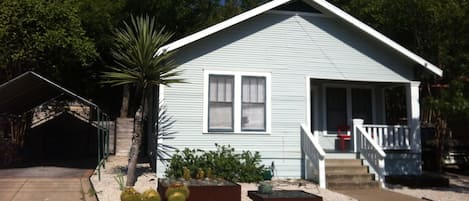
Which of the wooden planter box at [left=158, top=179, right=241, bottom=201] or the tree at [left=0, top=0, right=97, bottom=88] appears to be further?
the tree at [left=0, top=0, right=97, bottom=88]

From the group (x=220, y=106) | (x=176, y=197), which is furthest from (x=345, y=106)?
(x=176, y=197)

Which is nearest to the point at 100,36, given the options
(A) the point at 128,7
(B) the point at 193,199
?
(A) the point at 128,7

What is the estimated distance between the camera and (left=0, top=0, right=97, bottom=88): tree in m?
15.3

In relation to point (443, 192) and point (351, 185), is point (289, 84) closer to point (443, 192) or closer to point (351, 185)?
point (351, 185)

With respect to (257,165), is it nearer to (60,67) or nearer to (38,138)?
(60,67)

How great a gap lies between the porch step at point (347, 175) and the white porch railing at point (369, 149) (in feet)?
0.77

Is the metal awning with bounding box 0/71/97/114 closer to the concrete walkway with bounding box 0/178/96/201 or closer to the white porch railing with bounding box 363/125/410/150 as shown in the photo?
the concrete walkway with bounding box 0/178/96/201

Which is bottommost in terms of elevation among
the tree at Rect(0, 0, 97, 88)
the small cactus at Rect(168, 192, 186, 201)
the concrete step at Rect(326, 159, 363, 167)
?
the small cactus at Rect(168, 192, 186, 201)

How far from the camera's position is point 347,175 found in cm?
1276

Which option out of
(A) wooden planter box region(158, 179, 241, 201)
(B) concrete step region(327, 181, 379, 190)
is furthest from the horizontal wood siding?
(A) wooden planter box region(158, 179, 241, 201)

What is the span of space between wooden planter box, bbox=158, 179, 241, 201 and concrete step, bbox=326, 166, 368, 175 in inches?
175

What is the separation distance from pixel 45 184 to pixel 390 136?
9.54m

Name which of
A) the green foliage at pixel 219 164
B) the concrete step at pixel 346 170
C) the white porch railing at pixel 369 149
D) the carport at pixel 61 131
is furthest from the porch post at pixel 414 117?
the carport at pixel 61 131

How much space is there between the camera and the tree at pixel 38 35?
15.3 m
